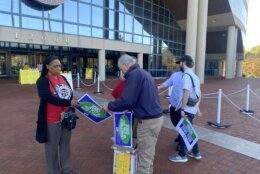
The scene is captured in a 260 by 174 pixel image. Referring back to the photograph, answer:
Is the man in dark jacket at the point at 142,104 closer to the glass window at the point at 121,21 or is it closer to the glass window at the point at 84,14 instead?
the glass window at the point at 84,14

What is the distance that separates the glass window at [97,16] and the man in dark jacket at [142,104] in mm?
19544

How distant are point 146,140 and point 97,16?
20322 millimetres

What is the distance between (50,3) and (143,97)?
17353 millimetres

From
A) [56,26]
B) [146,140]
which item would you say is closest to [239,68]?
[56,26]

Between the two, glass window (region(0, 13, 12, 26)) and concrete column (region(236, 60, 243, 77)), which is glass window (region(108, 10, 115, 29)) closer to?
glass window (region(0, 13, 12, 26))

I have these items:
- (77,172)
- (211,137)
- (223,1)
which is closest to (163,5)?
(223,1)

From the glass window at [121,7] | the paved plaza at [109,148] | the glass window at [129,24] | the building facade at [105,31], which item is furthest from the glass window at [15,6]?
the paved plaza at [109,148]

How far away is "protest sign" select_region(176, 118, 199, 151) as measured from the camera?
13.4 feet

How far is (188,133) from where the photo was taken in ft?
13.6

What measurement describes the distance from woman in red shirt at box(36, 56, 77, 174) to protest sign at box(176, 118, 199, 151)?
1887 mm

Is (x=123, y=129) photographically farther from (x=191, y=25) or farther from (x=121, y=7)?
(x=121, y=7)

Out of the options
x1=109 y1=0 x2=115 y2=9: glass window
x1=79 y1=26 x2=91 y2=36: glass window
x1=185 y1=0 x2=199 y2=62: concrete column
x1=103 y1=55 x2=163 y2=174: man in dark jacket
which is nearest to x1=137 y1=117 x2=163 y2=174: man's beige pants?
x1=103 y1=55 x2=163 y2=174: man in dark jacket

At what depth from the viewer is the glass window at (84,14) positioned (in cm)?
2076

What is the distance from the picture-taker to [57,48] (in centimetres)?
2494
